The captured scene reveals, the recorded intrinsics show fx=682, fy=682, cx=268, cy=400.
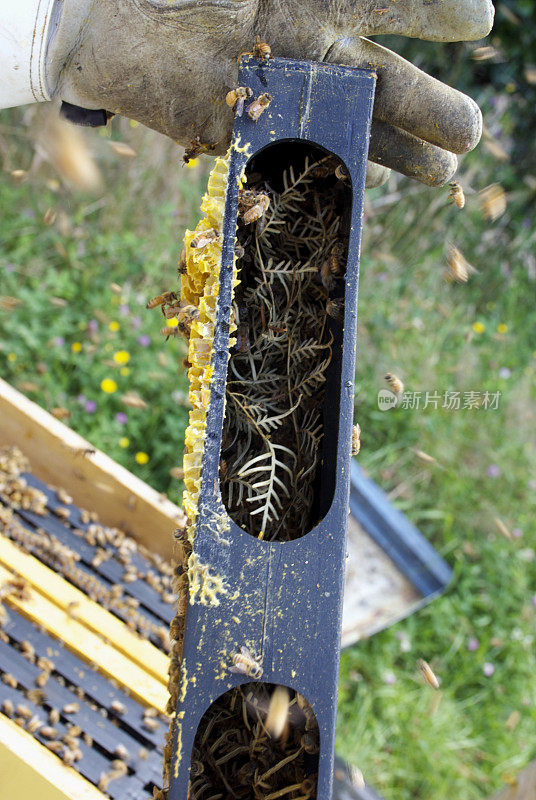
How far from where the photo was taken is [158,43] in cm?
154

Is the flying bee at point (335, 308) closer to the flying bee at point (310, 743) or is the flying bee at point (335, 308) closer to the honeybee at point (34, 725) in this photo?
the flying bee at point (310, 743)

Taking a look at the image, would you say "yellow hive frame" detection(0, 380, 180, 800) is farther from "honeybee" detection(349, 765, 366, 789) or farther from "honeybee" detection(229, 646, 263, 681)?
"honeybee" detection(349, 765, 366, 789)

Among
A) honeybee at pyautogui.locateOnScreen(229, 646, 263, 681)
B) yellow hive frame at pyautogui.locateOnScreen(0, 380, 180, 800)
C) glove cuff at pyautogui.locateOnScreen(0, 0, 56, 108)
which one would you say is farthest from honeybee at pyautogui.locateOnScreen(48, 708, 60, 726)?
glove cuff at pyautogui.locateOnScreen(0, 0, 56, 108)

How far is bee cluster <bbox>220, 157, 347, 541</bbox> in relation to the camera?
56.6 inches

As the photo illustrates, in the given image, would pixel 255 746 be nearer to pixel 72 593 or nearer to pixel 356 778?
pixel 72 593

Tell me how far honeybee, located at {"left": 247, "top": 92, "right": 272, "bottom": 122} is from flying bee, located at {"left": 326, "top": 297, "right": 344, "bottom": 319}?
1.27 feet

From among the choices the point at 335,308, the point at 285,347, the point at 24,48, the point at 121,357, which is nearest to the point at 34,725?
the point at 285,347

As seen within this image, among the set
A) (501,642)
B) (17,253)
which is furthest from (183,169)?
(501,642)

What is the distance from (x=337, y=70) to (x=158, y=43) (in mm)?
451

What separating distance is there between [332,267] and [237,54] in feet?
1.82

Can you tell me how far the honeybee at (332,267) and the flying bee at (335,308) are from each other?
0.23ft

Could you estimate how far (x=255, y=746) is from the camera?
135 centimetres

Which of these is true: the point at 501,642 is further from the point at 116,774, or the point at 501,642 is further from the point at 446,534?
the point at 116,774

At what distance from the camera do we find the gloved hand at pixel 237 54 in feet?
4.77
